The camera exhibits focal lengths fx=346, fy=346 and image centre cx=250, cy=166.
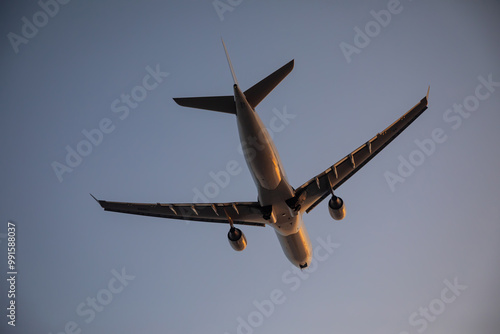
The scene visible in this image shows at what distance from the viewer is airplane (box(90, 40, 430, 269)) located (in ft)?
50.3

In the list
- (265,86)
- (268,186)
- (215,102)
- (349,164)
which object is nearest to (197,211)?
(268,186)

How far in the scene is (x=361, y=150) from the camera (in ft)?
62.5

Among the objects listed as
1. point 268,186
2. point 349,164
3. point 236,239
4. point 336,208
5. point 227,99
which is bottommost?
point 336,208

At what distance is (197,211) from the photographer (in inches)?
838

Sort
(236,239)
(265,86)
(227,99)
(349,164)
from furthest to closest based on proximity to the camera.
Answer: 1. (236,239)
2. (349,164)
3. (227,99)
4. (265,86)

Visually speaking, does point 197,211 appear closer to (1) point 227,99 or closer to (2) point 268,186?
(2) point 268,186

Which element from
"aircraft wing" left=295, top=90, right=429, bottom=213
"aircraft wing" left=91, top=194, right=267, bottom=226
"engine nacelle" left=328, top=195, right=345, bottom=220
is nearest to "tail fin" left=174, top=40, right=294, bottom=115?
"aircraft wing" left=295, top=90, right=429, bottom=213

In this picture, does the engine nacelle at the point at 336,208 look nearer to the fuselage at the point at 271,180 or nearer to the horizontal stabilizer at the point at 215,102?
the fuselage at the point at 271,180

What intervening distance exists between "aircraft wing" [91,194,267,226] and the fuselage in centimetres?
155

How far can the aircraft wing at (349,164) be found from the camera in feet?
60.4

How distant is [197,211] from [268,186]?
6.06m

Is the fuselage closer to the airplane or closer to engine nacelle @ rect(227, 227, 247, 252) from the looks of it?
the airplane

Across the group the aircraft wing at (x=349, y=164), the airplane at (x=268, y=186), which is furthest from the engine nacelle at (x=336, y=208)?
the aircraft wing at (x=349, y=164)

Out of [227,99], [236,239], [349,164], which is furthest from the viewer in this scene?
[236,239]
